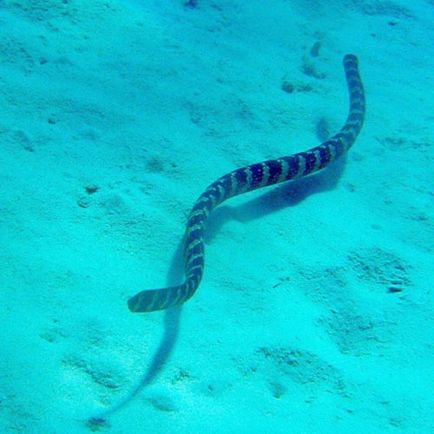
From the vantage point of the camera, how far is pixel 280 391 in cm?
376

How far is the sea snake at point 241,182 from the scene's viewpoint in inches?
133

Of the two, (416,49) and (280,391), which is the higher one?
(416,49)

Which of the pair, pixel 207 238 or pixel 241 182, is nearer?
pixel 207 238

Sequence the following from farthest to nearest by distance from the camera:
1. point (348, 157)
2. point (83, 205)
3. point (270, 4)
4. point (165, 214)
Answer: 1. point (270, 4)
2. point (348, 157)
3. point (165, 214)
4. point (83, 205)

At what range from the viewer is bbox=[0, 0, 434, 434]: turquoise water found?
3.41 metres

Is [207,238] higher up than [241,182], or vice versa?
[241,182]

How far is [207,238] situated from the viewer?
496cm

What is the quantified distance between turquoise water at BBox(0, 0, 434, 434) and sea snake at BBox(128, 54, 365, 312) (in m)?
0.21

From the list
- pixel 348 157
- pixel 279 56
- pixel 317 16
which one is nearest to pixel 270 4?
pixel 317 16

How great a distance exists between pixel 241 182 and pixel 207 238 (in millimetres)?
921

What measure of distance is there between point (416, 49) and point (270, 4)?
11.0 feet

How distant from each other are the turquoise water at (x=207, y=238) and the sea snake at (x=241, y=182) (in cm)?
21

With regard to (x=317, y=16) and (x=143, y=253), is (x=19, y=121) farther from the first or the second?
(x=317, y=16)

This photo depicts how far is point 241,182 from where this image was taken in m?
5.50
